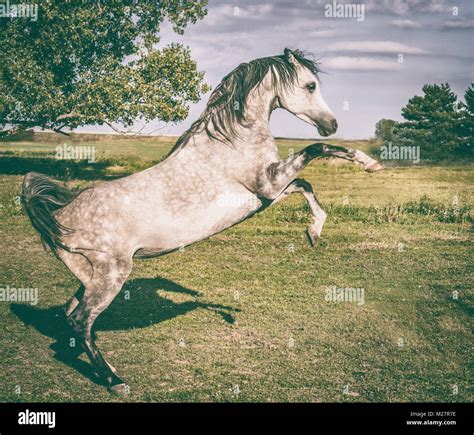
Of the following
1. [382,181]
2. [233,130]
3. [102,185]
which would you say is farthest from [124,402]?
[382,181]

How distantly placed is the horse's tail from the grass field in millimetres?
1772

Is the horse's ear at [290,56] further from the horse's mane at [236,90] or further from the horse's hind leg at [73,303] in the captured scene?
the horse's hind leg at [73,303]

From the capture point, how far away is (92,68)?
86.6 feet

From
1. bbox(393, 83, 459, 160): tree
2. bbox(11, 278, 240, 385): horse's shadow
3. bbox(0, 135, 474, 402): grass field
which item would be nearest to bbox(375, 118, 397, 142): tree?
bbox(393, 83, 459, 160): tree

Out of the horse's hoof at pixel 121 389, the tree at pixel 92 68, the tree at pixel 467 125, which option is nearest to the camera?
the horse's hoof at pixel 121 389

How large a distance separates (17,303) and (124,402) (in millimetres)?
4487

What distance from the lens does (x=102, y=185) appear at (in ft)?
22.6

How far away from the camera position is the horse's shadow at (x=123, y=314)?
842 centimetres

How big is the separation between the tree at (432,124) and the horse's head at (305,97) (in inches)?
1693

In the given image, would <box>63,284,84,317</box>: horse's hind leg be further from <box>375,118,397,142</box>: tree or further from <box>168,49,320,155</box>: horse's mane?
<box>375,118,397,142</box>: tree

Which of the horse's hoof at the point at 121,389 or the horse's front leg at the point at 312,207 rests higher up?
the horse's front leg at the point at 312,207

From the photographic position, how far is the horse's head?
7.07 m

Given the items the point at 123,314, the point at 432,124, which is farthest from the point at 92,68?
the point at 432,124

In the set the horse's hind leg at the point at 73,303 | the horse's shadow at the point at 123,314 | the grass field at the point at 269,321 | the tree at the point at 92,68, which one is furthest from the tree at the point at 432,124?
the horse's hind leg at the point at 73,303
